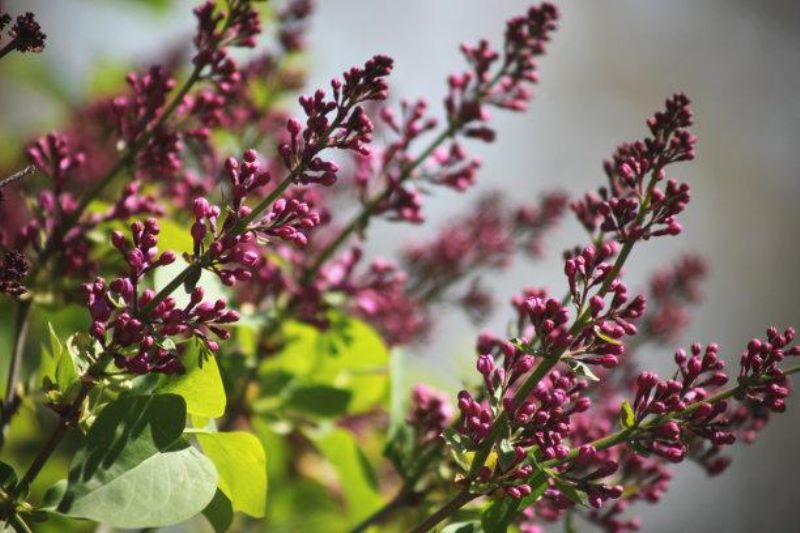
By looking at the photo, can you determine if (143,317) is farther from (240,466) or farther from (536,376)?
(536,376)

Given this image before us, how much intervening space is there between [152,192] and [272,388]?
45 cm

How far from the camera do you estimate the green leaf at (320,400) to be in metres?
1.72

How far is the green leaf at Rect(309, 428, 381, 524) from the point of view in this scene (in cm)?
176

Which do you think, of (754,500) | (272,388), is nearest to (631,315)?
(272,388)

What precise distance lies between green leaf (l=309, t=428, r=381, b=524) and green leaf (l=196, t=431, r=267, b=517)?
571 mm

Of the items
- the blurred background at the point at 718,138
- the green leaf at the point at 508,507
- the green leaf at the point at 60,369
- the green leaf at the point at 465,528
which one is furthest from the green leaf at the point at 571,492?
the blurred background at the point at 718,138

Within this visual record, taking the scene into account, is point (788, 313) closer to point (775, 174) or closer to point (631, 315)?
point (775, 174)

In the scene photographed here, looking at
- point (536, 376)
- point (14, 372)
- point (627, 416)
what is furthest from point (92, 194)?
point (627, 416)

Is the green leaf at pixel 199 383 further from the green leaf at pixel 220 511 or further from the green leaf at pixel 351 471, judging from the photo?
the green leaf at pixel 351 471

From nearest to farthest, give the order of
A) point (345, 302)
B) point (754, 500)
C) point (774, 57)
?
point (345, 302) < point (754, 500) < point (774, 57)

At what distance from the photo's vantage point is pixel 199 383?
110 centimetres

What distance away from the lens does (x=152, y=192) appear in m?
1.65

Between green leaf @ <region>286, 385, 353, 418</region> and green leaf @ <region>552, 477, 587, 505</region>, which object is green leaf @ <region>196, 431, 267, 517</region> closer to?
green leaf @ <region>552, 477, 587, 505</region>

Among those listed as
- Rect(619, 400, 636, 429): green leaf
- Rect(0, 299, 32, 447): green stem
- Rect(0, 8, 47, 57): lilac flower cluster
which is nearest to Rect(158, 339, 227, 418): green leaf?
Rect(0, 299, 32, 447): green stem
